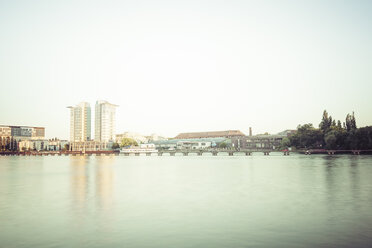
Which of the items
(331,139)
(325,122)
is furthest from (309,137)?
(331,139)

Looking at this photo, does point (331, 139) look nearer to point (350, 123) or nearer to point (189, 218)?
point (350, 123)

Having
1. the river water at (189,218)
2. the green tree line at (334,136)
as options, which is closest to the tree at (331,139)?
the green tree line at (334,136)

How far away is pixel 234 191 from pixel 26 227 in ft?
61.8

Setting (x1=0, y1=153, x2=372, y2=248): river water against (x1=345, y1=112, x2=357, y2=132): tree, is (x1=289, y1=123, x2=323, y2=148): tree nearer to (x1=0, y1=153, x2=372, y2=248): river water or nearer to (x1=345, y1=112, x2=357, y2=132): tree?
(x1=345, y1=112, x2=357, y2=132): tree

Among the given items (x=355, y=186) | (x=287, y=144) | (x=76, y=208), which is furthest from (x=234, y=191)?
(x=287, y=144)

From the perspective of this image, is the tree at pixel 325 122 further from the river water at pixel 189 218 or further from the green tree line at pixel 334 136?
the river water at pixel 189 218

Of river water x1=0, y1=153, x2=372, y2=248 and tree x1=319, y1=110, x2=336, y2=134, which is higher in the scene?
tree x1=319, y1=110, x2=336, y2=134

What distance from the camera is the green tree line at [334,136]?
99.6 metres

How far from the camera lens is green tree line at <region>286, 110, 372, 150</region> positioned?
99.6 m

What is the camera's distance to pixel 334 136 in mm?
107188

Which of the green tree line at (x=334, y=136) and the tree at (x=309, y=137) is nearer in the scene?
the green tree line at (x=334, y=136)

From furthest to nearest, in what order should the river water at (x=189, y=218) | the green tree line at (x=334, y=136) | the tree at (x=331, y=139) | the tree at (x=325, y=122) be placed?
the tree at (x=325, y=122) < the tree at (x=331, y=139) < the green tree line at (x=334, y=136) < the river water at (x=189, y=218)

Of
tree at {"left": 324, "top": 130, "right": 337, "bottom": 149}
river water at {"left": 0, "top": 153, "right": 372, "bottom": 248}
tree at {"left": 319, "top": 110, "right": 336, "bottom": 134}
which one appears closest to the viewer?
river water at {"left": 0, "top": 153, "right": 372, "bottom": 248}

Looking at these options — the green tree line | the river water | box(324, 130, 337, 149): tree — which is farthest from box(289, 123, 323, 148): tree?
the river water
